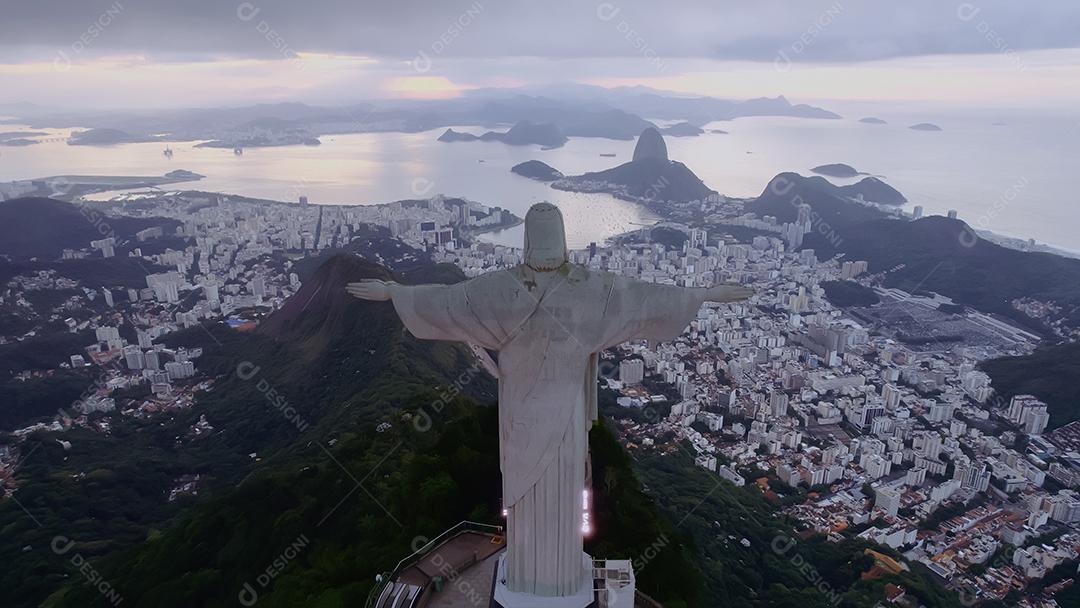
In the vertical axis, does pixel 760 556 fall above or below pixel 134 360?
above

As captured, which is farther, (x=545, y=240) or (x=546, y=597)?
(x=546, y=597)

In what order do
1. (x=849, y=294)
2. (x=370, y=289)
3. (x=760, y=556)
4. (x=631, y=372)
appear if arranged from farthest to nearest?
(x=849, y=294)
(x=631, y=372)
(x=760, y=556)
(x=370, y=289)

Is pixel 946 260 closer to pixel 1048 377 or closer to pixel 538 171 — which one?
pixel 1048 377

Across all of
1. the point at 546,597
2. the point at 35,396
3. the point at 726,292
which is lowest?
the point at 35,396

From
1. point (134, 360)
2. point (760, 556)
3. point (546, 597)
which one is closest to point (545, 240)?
point (546, 597)

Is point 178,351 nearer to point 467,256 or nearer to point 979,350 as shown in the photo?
point 467,256

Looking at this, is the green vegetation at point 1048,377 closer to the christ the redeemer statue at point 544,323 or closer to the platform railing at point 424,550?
the platform railing at point 424,550

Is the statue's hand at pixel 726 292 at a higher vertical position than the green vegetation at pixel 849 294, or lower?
higher

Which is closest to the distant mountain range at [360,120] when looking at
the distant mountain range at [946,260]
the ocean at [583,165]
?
the ocean at [583,165]

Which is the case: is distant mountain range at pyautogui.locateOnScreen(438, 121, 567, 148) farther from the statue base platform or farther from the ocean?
the statue base platform
